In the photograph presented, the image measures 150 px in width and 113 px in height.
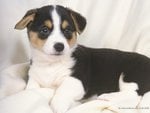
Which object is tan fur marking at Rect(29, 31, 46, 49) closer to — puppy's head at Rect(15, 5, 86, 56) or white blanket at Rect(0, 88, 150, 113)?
puppy's head at Rect(15, 5, 86, 56)

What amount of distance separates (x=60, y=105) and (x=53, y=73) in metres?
0.25

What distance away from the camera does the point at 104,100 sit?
192 cm

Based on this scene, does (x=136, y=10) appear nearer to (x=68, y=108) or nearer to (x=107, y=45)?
(x=107, y=45)

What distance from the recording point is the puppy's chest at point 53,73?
204cm

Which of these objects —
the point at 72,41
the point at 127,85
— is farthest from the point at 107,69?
the point at 72,41

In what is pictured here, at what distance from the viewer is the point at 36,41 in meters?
1.94

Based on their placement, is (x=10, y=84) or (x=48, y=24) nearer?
(x=48, y=24)

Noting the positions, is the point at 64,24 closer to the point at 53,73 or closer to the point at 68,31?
the point at 68,31

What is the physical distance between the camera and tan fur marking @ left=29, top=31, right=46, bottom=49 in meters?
1.92

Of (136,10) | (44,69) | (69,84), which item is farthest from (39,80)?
(136,10)

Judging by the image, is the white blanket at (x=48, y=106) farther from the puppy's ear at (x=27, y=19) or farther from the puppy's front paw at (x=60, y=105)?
the puppy's ear at (x=27, y=19)

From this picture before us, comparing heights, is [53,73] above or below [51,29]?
below

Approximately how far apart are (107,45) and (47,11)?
0.77 m

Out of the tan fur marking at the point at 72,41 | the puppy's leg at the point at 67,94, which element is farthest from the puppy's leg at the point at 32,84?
the tan fur marking at the point at 72,41
